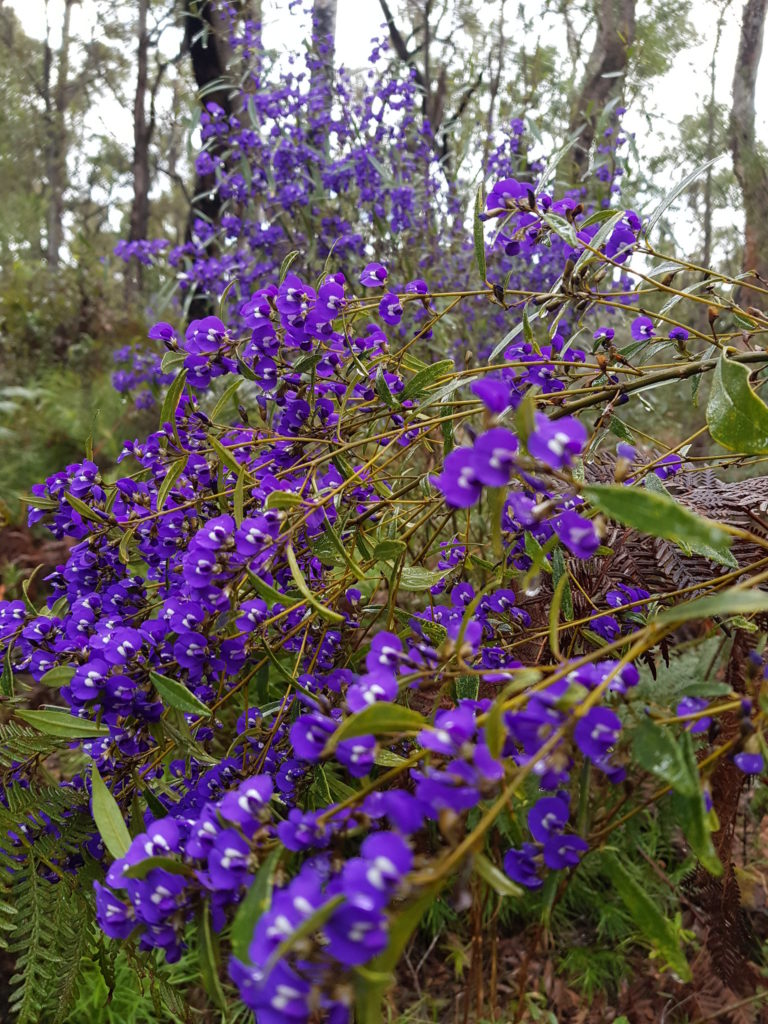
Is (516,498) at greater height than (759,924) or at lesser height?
greater

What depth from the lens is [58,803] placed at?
0.75 meters

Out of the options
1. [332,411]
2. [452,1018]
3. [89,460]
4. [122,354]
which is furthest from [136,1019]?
[122,354]

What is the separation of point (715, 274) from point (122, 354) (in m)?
3.09

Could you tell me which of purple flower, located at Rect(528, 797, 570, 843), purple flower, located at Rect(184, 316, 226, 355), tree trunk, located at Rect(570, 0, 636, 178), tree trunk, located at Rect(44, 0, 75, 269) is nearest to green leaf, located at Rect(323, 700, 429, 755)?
purple flower, located at Rect(528, 797, 570, 843)

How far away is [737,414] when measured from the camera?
23.5 inches

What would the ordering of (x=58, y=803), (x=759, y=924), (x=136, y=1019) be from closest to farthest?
1. (x=58, y=803)
2. (x=136, y=1019)
3. (x=759, y=924)

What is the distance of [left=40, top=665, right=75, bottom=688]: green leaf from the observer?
2.12 feet

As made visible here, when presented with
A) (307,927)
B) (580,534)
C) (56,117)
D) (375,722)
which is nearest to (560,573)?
(580,534)

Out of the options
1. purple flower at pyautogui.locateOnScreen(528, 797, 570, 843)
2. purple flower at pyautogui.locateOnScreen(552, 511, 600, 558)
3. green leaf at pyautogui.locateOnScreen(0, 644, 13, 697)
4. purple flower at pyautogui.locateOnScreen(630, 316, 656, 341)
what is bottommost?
green leaf at pyautogui.locateOnScreen(0, 644, 13, 697)

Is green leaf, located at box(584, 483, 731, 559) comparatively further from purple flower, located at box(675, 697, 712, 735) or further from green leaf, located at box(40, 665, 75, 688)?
green leaf, located at box(40, 665, 75, 688)

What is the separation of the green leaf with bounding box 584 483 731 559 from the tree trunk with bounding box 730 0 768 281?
285 cm

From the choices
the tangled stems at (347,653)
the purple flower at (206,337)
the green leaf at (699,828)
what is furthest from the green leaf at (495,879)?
the purple flower at (206,337)

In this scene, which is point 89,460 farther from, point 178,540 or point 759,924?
point 759,924

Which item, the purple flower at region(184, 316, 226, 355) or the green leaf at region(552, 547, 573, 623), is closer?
the green leaf at region(552, 547, 573, 623)
